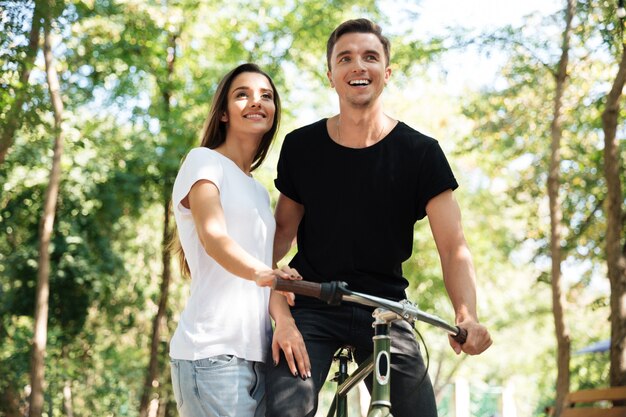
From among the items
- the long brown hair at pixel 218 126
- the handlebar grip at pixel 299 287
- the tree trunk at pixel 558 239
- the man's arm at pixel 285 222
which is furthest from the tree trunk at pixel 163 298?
the handlebar grip at pixel 299 287

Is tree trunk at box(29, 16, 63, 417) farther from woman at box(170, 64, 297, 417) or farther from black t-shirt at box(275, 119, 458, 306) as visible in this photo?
black t-shirt at box(275, 119, 458, 306)

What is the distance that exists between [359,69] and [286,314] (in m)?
0.96

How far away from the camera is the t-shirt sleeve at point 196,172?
362cm

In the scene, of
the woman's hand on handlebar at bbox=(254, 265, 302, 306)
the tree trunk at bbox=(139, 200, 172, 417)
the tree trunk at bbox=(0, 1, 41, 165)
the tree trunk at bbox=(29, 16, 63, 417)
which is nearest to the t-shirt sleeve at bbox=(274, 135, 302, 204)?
the woman's hand on handlebar at bbox=(254, 265, 302, 306)

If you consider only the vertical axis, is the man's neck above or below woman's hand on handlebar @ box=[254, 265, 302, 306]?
above

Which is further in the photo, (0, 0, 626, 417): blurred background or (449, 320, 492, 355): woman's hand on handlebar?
(0, 0, 626, 417): blurred background

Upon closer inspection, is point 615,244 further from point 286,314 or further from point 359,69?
point 286,314

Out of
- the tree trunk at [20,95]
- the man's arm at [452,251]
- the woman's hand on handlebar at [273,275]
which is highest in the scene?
the tree trunk at [20,95]

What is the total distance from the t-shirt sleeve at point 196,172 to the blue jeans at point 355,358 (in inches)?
23.4


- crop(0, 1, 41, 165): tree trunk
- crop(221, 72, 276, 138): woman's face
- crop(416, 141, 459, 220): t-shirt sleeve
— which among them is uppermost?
crop(0, 1, 41, 165): tree trunk

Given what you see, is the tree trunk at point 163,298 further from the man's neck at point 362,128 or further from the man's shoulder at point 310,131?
the man's neck at point 362,128

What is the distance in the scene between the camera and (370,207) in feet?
11.8

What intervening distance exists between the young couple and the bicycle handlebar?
1.38 ft

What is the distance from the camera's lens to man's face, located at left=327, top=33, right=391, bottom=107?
12.0ft
